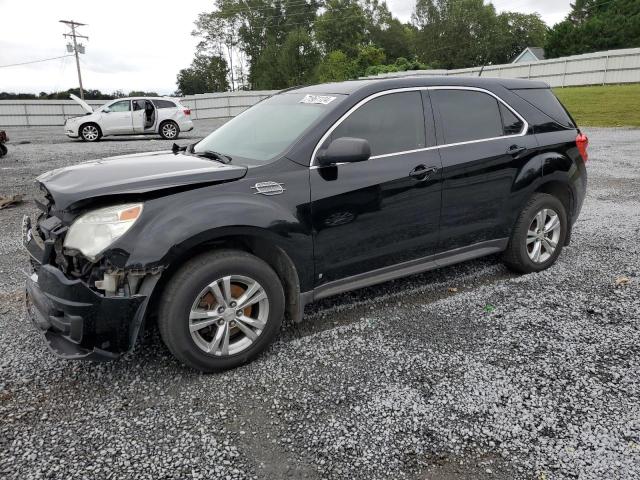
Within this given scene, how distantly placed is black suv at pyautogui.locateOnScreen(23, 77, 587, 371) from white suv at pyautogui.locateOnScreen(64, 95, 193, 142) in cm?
1467

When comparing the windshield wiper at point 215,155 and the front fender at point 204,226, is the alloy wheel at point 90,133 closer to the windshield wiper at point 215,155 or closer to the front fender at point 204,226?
the windshield wiper at point 215,155

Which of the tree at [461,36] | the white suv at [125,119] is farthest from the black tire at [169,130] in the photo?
the tree at [461,36]

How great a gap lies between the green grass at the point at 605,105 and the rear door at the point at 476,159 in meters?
17.3

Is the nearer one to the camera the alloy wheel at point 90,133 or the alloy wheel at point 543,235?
the alloy wheel at point 543,235

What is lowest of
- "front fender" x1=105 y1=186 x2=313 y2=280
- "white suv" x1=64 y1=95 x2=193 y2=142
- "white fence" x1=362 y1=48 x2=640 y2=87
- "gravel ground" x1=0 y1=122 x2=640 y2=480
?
"gravel ground" x1=0 y1=122 x2=640 y2=480

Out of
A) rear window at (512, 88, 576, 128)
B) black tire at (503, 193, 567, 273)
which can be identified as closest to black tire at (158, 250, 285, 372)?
black tire at (503, 193, 567, 273)

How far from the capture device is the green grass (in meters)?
19.0

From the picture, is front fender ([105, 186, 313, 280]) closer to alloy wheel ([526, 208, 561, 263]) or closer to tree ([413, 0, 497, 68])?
alloy wheel ([526, 208, 561, 263])

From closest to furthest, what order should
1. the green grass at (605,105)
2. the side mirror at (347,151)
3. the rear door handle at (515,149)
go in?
the side mirror at (347,151)
the rear door handle at (515,149)
the green grass at (605,105)

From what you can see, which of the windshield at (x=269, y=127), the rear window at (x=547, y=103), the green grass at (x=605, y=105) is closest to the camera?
the windshield at (x=269, y=127)

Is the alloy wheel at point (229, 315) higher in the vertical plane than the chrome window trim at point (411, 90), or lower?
lower

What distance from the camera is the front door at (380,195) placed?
325 cm

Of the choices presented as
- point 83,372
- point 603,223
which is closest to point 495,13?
point 603,223

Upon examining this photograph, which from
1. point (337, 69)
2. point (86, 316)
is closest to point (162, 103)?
point (86, 316)
